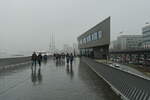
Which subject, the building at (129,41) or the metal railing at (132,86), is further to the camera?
the building at (129,41)

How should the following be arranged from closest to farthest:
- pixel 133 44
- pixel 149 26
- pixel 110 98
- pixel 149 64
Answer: pixel 110 98
pixel 149 64
pixel 149 26
pixel 133 44

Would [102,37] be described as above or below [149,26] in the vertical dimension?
below

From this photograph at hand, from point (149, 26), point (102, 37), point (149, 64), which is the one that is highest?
point (149, 26)

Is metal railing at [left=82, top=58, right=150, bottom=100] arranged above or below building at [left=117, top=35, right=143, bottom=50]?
below

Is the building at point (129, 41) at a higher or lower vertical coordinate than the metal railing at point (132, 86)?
higher

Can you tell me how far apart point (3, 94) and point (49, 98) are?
2349mm

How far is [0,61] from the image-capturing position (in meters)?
19.3

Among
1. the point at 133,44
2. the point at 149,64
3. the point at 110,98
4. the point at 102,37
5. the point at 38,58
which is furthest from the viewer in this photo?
the point at 133,44

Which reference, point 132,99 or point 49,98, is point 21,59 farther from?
point 132,99

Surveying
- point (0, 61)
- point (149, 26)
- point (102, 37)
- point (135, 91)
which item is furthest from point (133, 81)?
point (149, 26)

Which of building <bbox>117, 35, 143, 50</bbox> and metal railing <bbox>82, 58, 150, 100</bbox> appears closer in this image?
metal railing <bbox>82, 58, 150, 100</bbox>

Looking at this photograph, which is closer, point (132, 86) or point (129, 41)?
point (132, 86)

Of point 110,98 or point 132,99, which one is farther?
point 110,98

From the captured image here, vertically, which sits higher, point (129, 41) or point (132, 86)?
point (129, 41)
